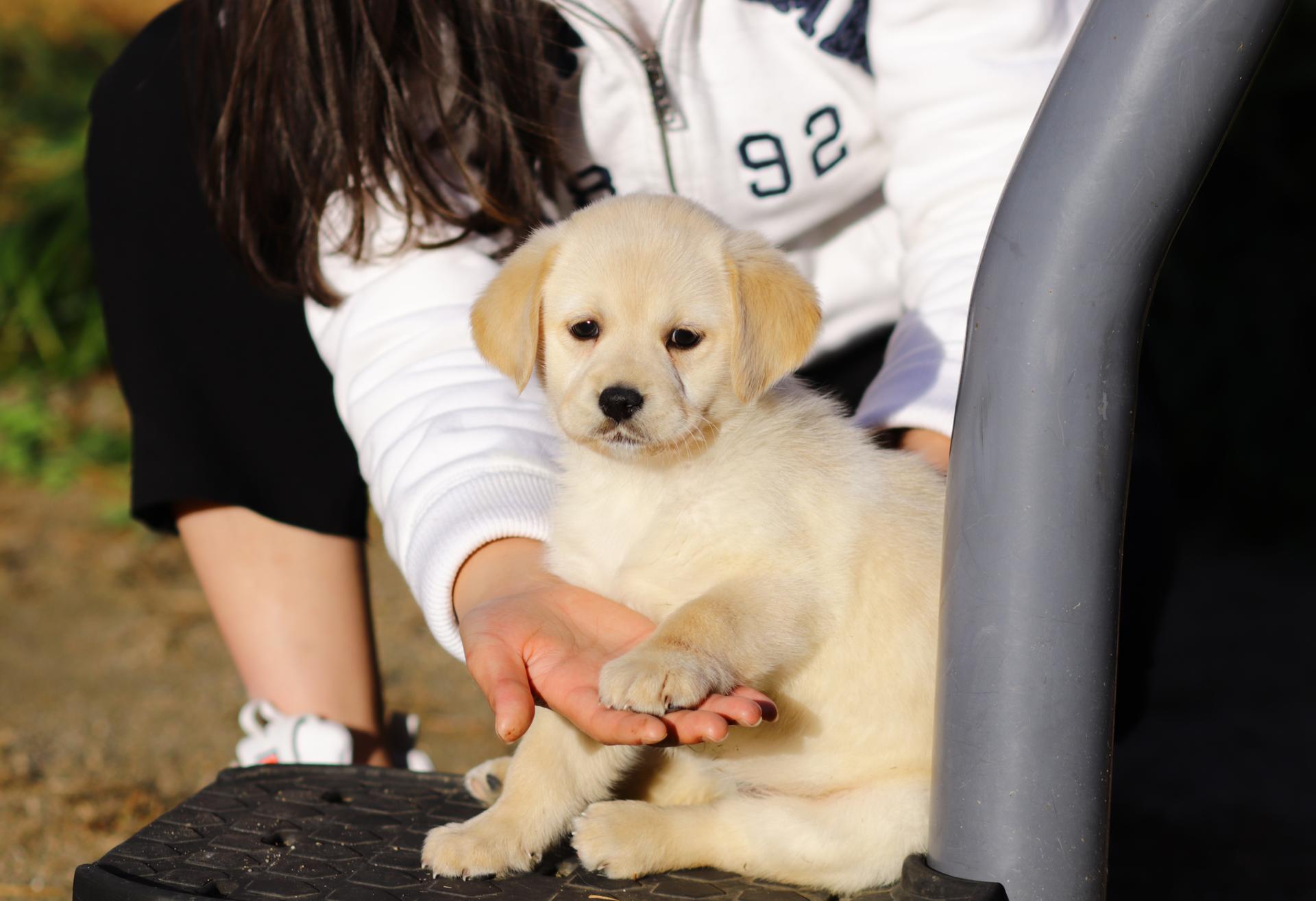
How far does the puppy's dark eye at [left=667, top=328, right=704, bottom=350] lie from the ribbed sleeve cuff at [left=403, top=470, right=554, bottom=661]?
36cm

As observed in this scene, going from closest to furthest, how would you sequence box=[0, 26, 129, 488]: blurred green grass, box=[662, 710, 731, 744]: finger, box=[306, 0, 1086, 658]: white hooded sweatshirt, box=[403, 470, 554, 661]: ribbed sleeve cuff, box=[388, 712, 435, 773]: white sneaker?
box=[662, 710, 731, 744]: finger
box=[403, 470, 554, 661]: ribbed sleeve cuff
box=[306, 0, 1086, 658]: white hooded sweatshirt
box=[388, 712, 435, 773]: white sneaker
box=[0, 26, 129, 488]: blurred green grass

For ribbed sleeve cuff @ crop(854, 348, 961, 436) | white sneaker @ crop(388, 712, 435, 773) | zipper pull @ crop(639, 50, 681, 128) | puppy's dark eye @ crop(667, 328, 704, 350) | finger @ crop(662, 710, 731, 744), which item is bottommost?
finger @ crop(662, 710, 731, 744)

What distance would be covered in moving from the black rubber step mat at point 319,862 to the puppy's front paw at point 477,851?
0.02 metres

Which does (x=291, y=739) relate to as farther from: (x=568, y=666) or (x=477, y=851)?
(x=568, y=666)

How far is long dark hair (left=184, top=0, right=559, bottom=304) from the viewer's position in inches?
84.7

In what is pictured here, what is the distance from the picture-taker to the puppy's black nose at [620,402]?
5.35 ft

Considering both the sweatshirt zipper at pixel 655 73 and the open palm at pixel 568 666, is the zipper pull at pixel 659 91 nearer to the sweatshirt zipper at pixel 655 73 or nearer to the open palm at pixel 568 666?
the sweatshirt zipper at pixel 655 73

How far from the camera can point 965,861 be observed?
133cm

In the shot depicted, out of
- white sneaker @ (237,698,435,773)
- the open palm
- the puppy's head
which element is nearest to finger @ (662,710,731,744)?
the open palm

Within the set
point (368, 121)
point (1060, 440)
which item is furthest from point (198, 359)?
point (1060, 440)

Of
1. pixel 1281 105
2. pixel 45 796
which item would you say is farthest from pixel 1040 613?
pixel 1281 105

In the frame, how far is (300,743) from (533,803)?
866 mm

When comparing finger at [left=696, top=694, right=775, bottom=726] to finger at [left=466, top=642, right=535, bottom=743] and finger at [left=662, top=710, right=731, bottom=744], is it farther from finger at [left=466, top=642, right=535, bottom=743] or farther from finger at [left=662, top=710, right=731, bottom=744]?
finger at [left=466, top=642, right=535, bottom=743]

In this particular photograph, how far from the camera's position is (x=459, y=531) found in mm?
1887
